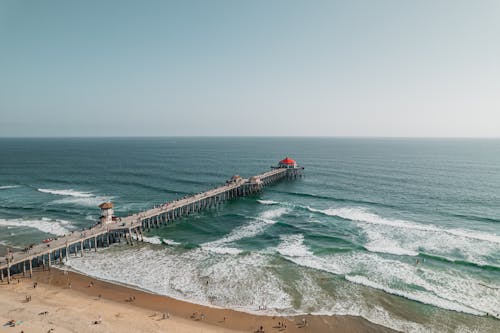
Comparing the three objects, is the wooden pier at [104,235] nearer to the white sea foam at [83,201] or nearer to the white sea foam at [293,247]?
the white sea foam at [83,201]

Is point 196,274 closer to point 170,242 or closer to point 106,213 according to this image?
point 170,242

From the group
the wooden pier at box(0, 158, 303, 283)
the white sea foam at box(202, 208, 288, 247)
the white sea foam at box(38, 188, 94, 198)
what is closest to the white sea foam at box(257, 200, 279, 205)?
the white sea foam at box(202, 208, 288, 247)

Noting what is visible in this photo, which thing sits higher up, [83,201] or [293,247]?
[83,201]

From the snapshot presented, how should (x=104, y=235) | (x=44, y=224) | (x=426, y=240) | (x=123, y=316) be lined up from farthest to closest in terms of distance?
(x=44, y=224) < (x=104, y=235) < (x=426, y=240) < (x=123, y=316)

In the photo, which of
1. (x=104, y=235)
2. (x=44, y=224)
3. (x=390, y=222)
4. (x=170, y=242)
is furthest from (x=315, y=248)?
(x=44, y=224)

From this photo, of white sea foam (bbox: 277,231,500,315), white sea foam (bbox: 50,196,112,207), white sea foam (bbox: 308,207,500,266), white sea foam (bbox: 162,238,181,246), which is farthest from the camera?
white sea foam (bbox: 50,196,112,207)

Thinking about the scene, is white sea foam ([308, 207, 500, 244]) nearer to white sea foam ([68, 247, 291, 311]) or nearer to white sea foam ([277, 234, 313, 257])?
white sea foam ([277, 234, 313, 257])
